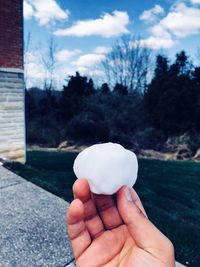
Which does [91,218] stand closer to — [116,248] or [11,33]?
[116,248]

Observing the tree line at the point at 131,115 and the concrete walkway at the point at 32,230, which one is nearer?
the concrete walkway at the point at 32,230

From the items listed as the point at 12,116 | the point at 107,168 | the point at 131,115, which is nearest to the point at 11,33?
the point at 12,116

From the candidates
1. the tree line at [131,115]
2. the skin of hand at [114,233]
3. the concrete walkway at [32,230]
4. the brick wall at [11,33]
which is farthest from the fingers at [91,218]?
the tree line at [131,115]

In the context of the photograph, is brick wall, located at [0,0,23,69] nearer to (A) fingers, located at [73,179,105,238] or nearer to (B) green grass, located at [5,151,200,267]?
(B) green grass, located at [5,151,200,267]

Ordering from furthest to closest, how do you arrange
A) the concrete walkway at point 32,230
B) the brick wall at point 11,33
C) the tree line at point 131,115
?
the tree line at point 131,115
the brick wall at point 11,33
the concrete walkway at point 32,230

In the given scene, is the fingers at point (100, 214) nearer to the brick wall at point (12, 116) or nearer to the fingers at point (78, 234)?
Result: the fingers at point (78, 234)

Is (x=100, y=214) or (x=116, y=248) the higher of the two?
(x=100, y=214)
